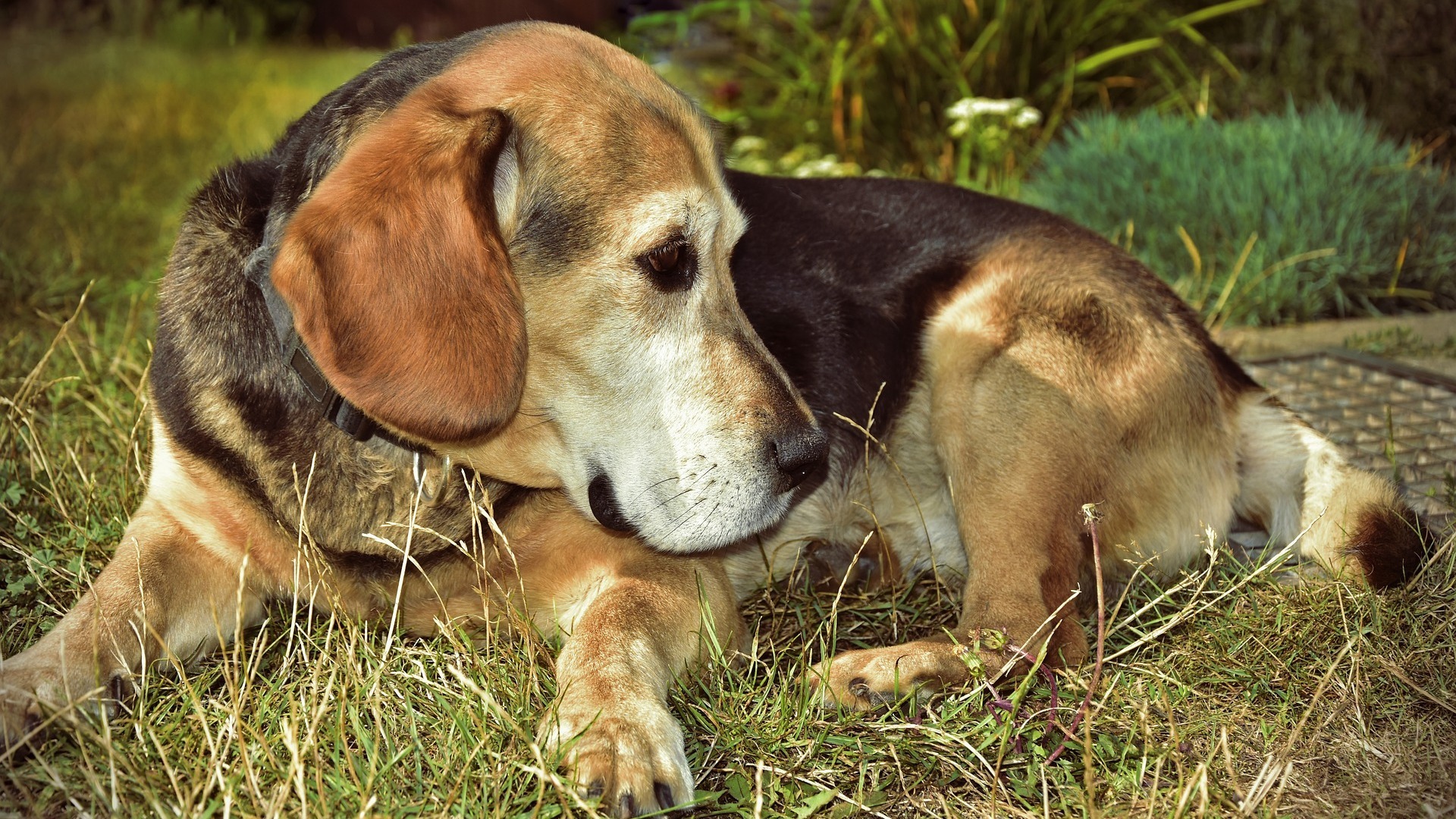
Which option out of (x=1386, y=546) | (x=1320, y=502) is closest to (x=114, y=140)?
(x=1320, y=502)

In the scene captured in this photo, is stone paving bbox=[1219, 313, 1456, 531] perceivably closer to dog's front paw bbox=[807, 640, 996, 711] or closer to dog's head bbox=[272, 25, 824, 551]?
dog's front paw bbox=[807, 640, 996, 711]

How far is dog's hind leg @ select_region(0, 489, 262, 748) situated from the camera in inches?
90.7

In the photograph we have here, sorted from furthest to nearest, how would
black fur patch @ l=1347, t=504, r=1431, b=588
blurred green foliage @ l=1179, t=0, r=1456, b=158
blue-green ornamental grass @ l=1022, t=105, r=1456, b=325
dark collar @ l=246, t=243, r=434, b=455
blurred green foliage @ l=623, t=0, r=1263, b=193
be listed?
blurred green foliage @ l=623, t=0, r=1263, b=193 < blurred green foliage @ l=1179, t=0, r=1456, b=158 < blue-green ornamental grass @ l=1022, t=105, r=1456, b=325 < black fur patch @ l=1347, t=504, r=1431, b=588 < dark collar @ l=246, t=243, r=434, b=455

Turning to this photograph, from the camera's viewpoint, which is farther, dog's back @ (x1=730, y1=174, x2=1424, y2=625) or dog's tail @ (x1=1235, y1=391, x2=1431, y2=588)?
dog's back @ (x1=730, y1=174, x2=1424, y2=625)

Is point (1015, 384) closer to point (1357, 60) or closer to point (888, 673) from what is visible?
point (888, 673)

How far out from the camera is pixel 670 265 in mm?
2590

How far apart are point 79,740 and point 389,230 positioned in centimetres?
109

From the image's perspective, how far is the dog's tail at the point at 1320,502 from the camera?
2922 mm

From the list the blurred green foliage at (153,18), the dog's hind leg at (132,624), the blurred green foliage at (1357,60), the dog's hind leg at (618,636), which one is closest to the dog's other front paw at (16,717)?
the dog's hind leg at (132,624)

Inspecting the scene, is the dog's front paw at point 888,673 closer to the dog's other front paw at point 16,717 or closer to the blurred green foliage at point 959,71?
the dog's other front paw at point 16,717

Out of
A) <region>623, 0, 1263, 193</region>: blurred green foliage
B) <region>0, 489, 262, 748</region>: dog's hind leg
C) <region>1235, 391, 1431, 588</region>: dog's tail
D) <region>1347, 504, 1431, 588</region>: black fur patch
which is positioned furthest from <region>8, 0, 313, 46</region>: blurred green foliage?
<region>1347, 504, 1431, 588</region>: black fur patch

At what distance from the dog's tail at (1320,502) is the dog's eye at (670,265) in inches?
66.1

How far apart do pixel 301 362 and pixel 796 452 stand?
3.65ft

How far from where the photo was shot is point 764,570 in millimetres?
3277
